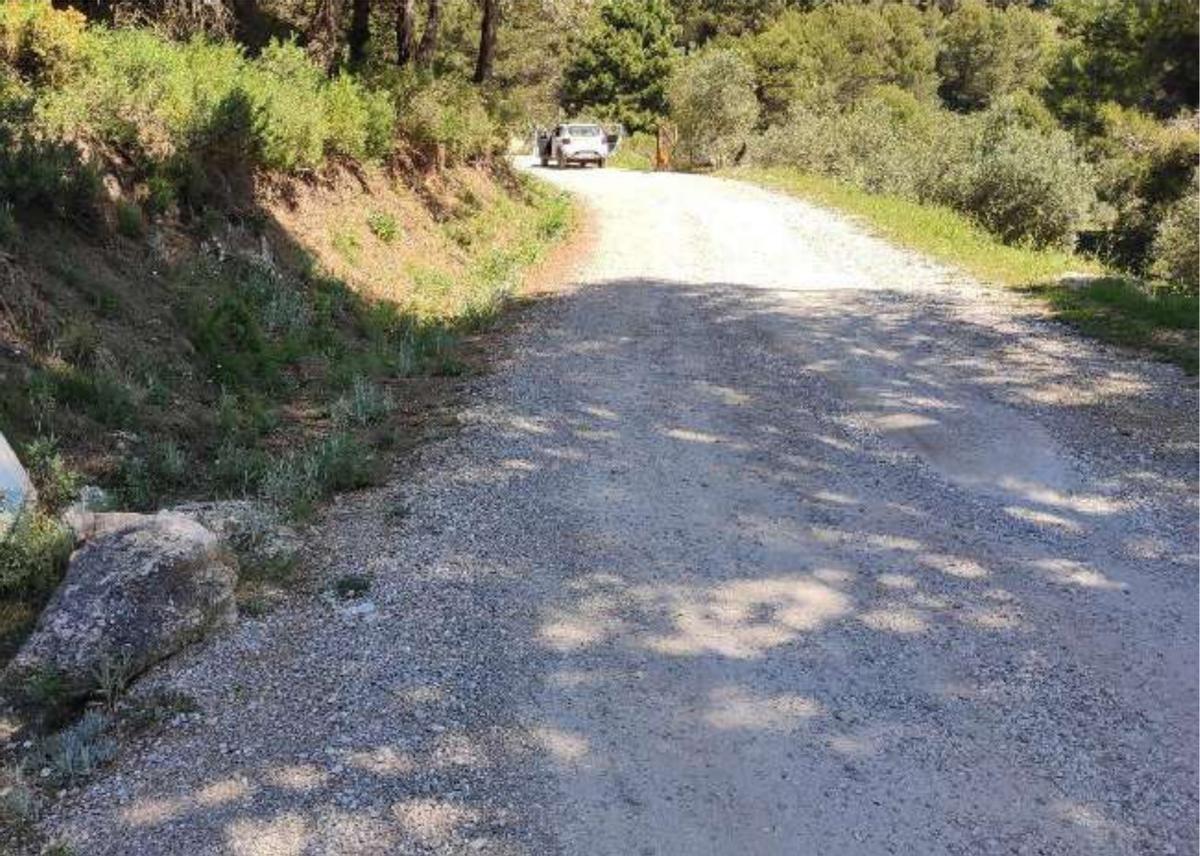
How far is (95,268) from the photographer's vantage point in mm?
7641

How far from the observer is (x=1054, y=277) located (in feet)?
41.7

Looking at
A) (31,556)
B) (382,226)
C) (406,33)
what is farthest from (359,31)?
(31,556)

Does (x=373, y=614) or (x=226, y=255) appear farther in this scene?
(x=226, y=255)

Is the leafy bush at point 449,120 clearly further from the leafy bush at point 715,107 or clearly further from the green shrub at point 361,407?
the leafy bush at point 715,107

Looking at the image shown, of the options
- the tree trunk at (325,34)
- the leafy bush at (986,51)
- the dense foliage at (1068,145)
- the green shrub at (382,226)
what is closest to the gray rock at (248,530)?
the green shrub at (382,226)

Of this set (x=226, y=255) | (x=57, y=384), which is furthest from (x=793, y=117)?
(x=57, y=384)

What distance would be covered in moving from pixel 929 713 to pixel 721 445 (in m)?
3.14

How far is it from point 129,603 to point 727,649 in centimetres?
250

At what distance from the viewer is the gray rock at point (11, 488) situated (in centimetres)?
470

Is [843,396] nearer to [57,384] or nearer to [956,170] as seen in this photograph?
[57,384]

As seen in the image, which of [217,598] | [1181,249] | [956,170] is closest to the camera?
[217,598]

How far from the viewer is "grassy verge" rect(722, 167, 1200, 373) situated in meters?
9.64

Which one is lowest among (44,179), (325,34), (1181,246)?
(1181,246)

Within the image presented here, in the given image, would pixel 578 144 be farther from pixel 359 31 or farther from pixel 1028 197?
pixel 1028 197
